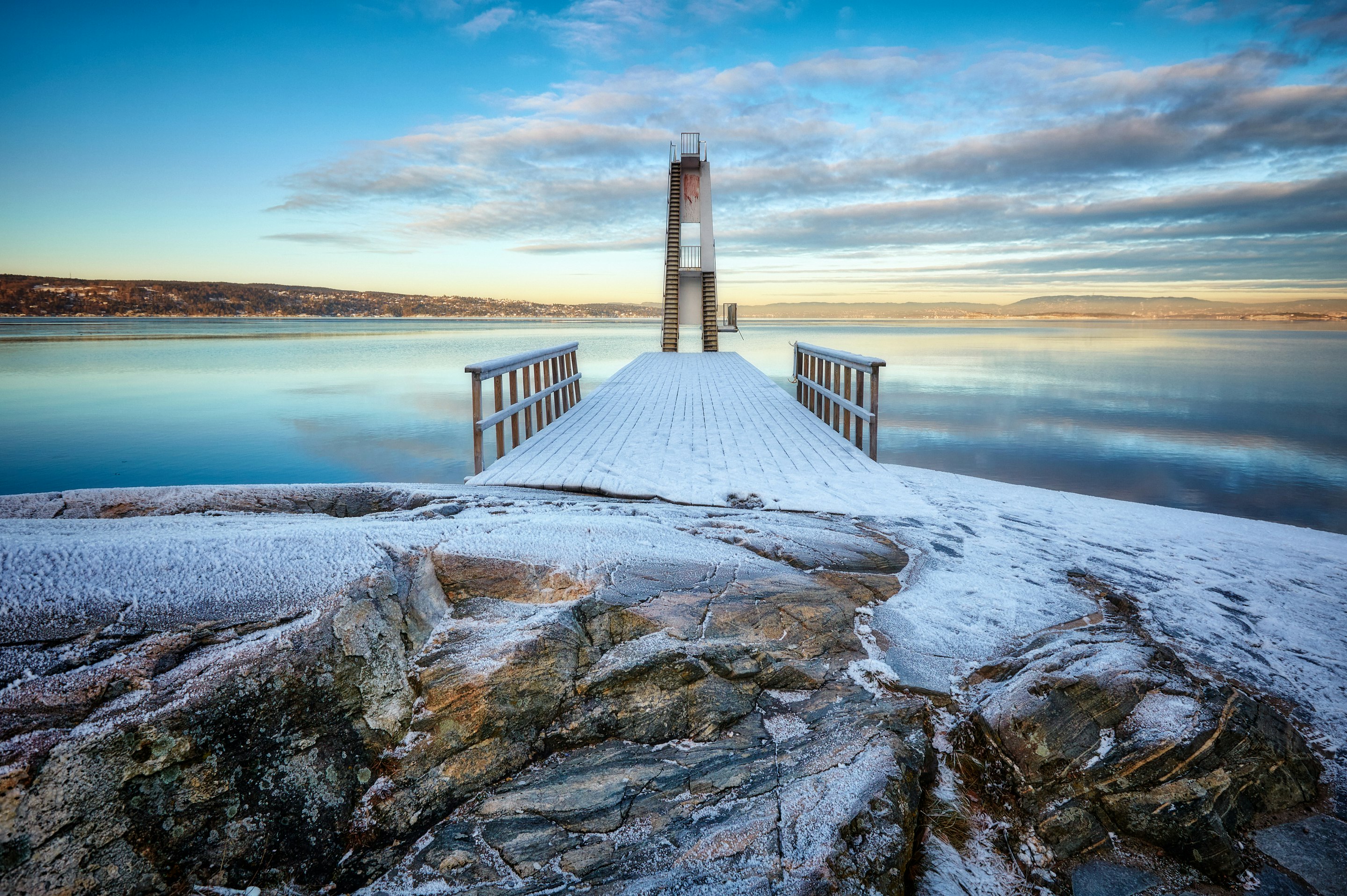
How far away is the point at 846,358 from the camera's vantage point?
8.91m

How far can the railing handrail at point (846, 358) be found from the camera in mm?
7586

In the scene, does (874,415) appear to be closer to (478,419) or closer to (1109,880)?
(478,419)

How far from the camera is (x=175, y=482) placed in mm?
10469

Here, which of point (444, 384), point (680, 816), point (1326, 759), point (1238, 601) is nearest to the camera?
point (680, 816)

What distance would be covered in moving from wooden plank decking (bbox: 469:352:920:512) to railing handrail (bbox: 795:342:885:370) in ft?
2.84

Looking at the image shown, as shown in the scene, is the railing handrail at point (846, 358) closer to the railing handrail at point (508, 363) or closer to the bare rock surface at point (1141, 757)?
the railing handrail at point (508, 363)

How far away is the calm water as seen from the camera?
10820mm

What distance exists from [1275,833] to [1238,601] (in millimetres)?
1965

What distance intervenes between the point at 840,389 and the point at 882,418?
7193mm

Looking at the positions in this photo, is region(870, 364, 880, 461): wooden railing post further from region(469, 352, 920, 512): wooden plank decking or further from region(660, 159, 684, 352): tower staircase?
region(660, 159, 684, 352): tower staircase

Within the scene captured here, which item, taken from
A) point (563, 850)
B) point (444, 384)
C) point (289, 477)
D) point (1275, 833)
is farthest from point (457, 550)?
point (444, 384)

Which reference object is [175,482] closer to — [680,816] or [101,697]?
[101,697]

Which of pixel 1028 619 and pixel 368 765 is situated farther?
pixel 1028 619

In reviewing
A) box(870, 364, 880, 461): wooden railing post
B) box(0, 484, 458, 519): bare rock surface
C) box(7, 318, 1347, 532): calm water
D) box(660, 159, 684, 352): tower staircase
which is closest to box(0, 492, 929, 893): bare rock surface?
box(0, 484, 458, 519): bare rock surface
